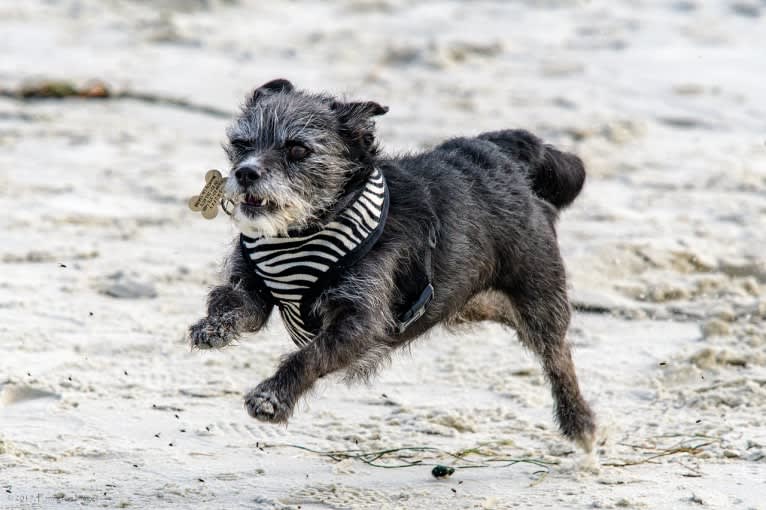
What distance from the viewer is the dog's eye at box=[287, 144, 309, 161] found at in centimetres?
460

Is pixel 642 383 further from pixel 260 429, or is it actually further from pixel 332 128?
pixel 332 128

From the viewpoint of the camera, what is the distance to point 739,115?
10102 mm

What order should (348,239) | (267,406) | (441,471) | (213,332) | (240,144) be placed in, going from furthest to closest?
(441,471)
(240,144)
(348,239)
(213,332)
(267,406)

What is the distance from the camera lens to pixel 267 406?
167 inches

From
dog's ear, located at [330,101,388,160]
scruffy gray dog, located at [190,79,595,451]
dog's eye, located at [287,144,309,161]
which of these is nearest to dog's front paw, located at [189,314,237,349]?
scruffy gray dog, located at [190,79,595,451]

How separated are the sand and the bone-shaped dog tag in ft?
2.68

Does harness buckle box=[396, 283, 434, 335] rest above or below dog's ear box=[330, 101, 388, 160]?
below

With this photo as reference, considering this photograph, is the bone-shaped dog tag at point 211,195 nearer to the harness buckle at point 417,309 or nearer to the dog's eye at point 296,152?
the dog's eye at point 296,152

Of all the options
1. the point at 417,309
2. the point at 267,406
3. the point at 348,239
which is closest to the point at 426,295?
the point at 417,309

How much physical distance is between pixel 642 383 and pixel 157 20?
25.4ft

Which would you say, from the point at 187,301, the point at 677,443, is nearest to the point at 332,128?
the point at 677,443

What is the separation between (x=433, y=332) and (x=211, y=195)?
6.48ft

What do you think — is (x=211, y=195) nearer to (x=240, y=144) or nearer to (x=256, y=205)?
(x=240, y=144)

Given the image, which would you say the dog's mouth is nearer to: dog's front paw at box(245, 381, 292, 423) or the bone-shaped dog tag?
the bone-shaped dog tag
